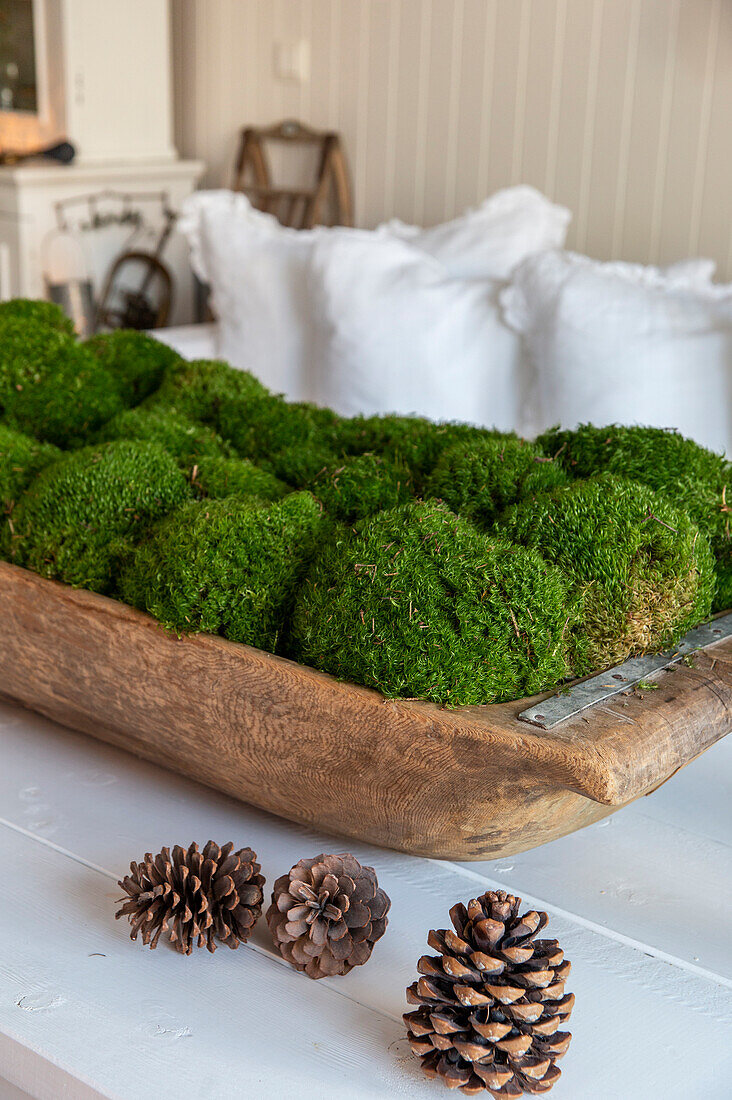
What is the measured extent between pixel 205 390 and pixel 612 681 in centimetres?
54

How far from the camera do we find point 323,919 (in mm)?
619

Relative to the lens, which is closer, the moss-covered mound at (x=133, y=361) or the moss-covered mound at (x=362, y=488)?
the moss-covered mound at (x=362, y=488)

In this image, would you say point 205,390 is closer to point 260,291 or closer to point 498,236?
point 260,291

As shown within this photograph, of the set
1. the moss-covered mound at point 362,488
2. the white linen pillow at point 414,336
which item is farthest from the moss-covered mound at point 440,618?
the white linen pillow at point 414,336

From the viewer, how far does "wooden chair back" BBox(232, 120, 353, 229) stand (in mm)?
3012

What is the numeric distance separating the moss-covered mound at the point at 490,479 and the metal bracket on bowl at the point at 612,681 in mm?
143

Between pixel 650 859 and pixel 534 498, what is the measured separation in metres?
0.26

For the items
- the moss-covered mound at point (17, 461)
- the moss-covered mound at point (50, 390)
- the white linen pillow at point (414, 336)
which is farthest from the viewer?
the white linen pillow at point (414, 336)

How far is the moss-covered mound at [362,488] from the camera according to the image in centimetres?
81

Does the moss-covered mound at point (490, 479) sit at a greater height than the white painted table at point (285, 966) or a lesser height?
greater

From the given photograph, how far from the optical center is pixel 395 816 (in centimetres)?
66

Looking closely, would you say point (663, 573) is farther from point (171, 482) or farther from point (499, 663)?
point (171, 482)

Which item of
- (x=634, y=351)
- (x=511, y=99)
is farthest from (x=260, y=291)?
(x=511, y=99)

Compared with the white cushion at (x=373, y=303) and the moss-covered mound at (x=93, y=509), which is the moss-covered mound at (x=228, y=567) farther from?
the white cushion at (x=373, y=303)
